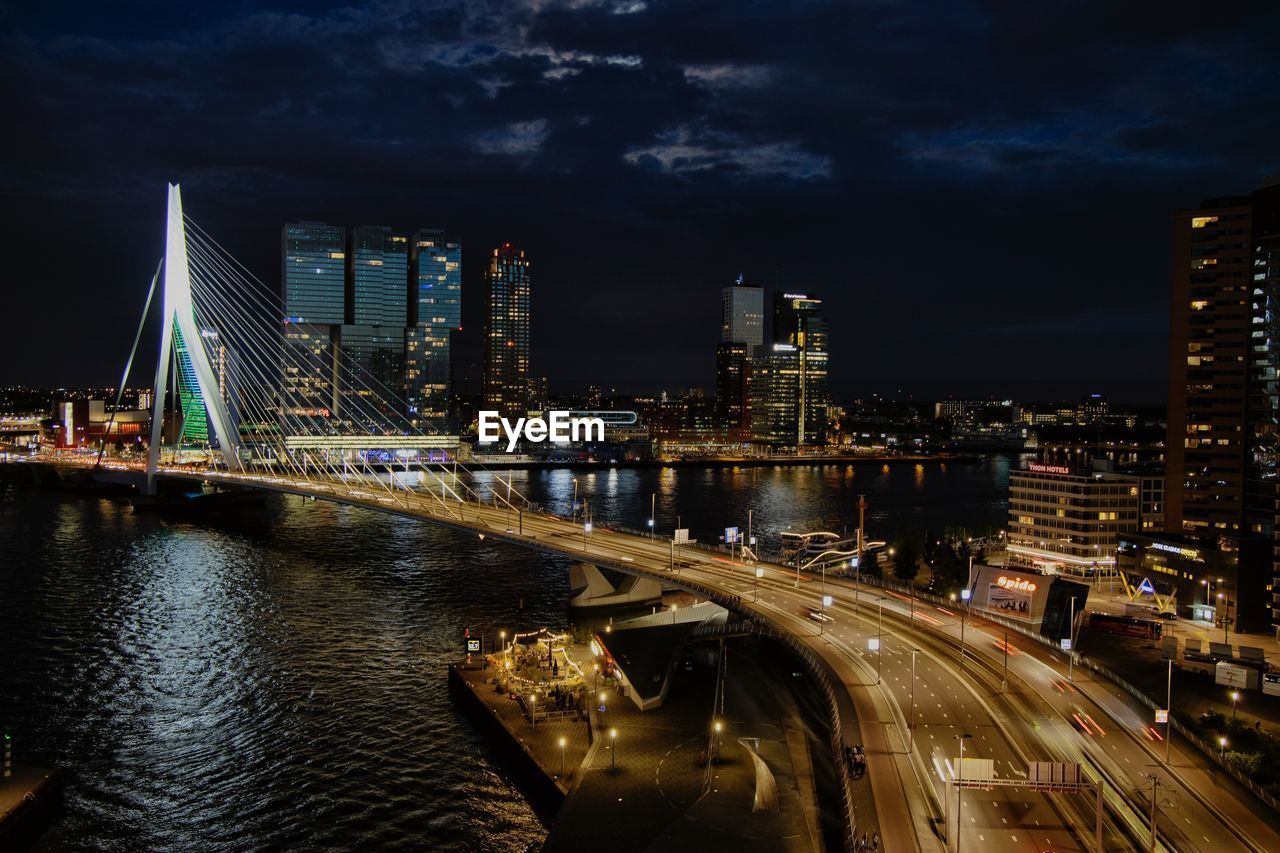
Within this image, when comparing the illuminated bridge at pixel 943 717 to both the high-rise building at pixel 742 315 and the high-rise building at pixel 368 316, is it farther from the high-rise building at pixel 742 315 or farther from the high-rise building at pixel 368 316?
the high-rise building at pixel 742 315

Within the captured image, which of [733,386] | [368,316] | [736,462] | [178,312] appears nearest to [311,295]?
[368,316]

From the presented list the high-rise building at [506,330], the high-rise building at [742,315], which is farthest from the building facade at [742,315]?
the high-rise building at [506,330]

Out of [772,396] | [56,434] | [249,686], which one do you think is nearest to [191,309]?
[249,686]

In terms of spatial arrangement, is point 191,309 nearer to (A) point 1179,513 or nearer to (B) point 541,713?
(B) point 541,713

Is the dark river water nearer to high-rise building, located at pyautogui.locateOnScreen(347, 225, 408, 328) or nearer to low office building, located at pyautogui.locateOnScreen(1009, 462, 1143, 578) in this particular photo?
low office building, located at pyautogui.locateOnScreen(1009, 462, 1143, 578)

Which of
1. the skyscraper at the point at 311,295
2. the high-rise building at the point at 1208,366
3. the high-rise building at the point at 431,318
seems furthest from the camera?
the high-rise building at the point at 431,318

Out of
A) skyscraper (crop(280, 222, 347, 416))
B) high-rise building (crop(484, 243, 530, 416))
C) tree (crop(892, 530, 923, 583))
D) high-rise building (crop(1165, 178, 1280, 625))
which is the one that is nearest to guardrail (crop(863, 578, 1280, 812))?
tree (crop(892, 530, 923, 583))

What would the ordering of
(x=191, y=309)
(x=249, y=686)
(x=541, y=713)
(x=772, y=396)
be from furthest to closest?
1. (x=772, y=396)
2. (x=191, y=309)
3. (x=249, y=686)
4. (x=541, y=713)
